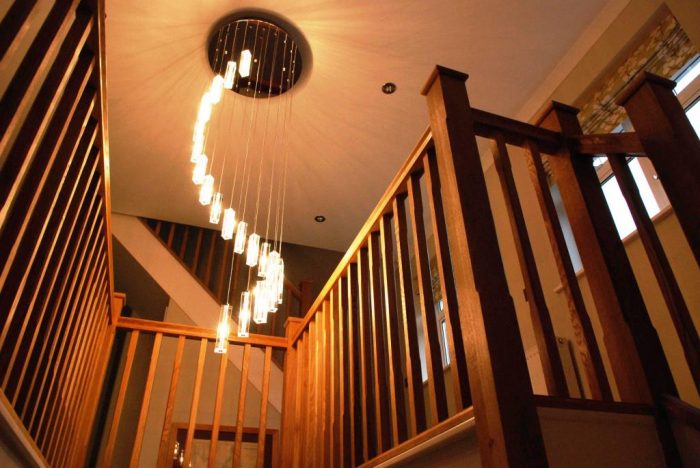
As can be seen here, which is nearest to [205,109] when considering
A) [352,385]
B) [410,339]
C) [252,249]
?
[252,249]

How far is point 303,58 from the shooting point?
417 centimetres

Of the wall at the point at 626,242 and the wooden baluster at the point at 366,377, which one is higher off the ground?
the wall at the point at 626,242

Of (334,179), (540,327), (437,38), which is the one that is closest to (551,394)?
(540,327)

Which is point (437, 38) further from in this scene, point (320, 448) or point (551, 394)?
point (551, 394)

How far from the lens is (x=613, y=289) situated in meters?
1.46

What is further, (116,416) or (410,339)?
(116,416)

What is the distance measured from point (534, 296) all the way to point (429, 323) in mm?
361

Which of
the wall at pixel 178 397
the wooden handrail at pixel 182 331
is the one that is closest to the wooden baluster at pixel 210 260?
the wall at pixel 178 397

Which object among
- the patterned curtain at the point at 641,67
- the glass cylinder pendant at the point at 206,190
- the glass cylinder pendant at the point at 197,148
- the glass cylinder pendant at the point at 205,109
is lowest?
the glass cylinder pendant at the point at 206,190

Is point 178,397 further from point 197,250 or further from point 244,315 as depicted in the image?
point 244,315

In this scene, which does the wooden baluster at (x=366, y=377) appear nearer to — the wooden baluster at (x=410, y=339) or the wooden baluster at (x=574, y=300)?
the wooden baluster at (x=410, y=339)

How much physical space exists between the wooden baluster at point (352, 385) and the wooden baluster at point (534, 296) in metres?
1.01

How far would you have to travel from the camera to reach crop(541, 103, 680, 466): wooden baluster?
1323mm

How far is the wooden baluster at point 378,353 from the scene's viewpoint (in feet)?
6.31
